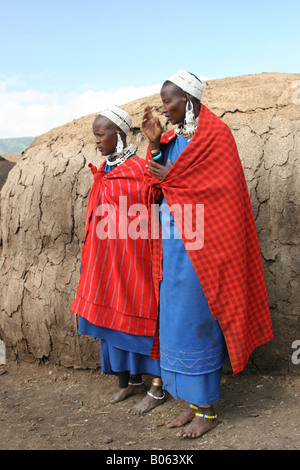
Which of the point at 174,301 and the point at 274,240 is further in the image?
the point at 274,240

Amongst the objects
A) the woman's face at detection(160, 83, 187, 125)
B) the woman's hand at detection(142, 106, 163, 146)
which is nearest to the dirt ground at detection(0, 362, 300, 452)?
the woman's hand at detection(142, 106, 163, 146)

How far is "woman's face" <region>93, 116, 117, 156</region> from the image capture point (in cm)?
354

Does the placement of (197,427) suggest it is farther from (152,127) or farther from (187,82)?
(187,82)

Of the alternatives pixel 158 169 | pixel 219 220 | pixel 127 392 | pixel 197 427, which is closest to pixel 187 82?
pixel 158 169

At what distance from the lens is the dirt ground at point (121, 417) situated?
291 cm

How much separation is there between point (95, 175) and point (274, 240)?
134 cm

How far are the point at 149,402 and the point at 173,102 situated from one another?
1956mm

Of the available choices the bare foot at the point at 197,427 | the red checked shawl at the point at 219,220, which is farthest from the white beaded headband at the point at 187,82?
the bare foot at the point at 197,427

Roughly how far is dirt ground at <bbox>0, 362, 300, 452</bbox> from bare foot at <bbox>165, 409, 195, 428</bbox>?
0.04 metres

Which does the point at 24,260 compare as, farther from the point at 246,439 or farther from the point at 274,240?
the point at 246,439

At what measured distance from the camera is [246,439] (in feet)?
9.35

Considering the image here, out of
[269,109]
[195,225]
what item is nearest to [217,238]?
[195,225]
